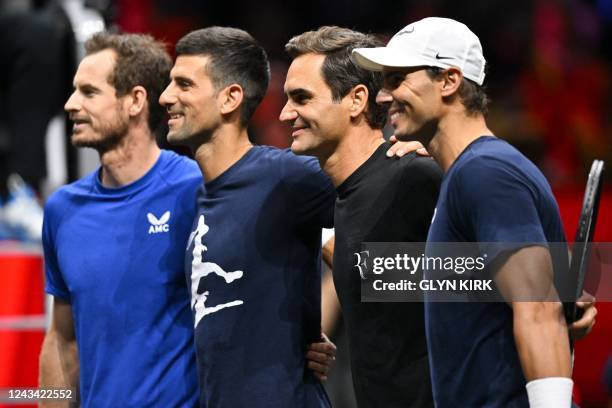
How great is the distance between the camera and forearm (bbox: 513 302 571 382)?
3.20 meters

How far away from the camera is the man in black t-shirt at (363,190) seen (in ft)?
12.7

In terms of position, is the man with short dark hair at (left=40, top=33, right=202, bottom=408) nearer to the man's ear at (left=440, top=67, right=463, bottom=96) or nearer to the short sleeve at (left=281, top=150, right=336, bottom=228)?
the short sleeve at (left=281, top=150, right=336, bottom=228)

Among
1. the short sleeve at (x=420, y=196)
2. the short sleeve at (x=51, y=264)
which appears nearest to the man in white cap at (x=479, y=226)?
the short sleeve at (x=420, y=196)

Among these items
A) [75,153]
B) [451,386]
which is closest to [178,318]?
[451,386]

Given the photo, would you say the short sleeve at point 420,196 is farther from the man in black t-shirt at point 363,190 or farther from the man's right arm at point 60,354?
the man's right arm at point 60,354

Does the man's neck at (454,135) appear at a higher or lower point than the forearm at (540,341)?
higher

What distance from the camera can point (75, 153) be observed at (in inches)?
297

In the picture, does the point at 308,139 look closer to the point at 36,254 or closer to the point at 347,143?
the point at 347,143

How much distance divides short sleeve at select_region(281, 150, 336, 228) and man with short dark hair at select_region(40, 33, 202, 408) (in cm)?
51

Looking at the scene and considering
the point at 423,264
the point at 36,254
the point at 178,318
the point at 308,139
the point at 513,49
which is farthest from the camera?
the point at 513,49

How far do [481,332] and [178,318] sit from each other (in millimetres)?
1383

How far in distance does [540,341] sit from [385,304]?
755 mm

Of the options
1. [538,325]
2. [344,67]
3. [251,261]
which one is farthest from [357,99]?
[538,325]

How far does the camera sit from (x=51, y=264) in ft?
15.5
